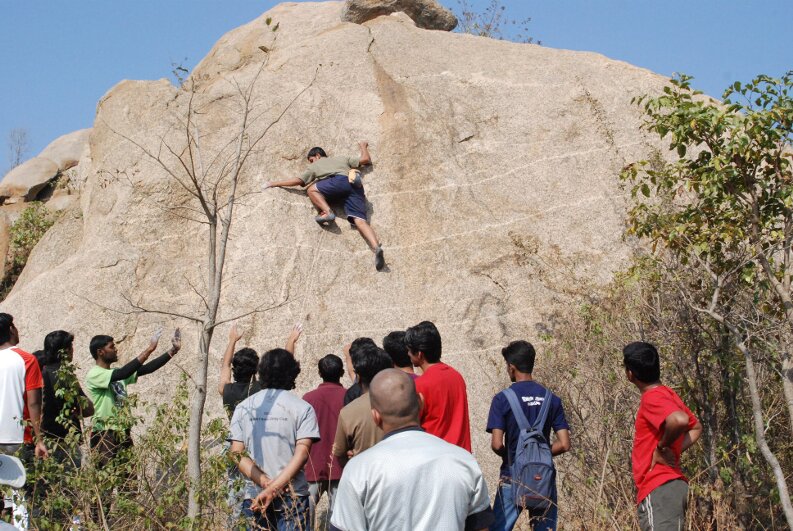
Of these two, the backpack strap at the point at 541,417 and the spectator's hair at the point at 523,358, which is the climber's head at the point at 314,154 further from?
the backpack strap at the point at 541,417

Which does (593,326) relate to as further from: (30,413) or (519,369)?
(30,413)

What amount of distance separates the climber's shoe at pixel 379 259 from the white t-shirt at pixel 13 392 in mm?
4451

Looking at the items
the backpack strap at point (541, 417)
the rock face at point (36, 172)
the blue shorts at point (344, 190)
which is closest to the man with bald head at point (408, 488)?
the backpack strap at point (541, 417)

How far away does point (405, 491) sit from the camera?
9.70 ft

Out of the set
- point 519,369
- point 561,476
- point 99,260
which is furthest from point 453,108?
point 519,369

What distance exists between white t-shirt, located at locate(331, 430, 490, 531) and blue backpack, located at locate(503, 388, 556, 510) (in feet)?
6.21

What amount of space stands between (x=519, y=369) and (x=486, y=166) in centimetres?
588

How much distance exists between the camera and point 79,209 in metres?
12.1

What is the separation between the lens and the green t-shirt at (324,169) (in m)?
9.87

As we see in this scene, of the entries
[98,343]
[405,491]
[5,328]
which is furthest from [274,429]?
[5,328]

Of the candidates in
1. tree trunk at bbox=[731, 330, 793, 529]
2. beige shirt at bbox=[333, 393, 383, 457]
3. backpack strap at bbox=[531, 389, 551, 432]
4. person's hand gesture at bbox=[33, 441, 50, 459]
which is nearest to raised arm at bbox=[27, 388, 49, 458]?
person's hand gesture at bbox=[33, 441, 50, 459]

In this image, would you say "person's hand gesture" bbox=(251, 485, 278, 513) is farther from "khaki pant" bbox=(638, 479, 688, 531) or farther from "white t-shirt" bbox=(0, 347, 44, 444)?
"khaki pant" bbox=(638, 479, 688, 531)

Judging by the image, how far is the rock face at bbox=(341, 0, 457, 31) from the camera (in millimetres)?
13172

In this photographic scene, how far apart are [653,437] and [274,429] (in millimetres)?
2037
